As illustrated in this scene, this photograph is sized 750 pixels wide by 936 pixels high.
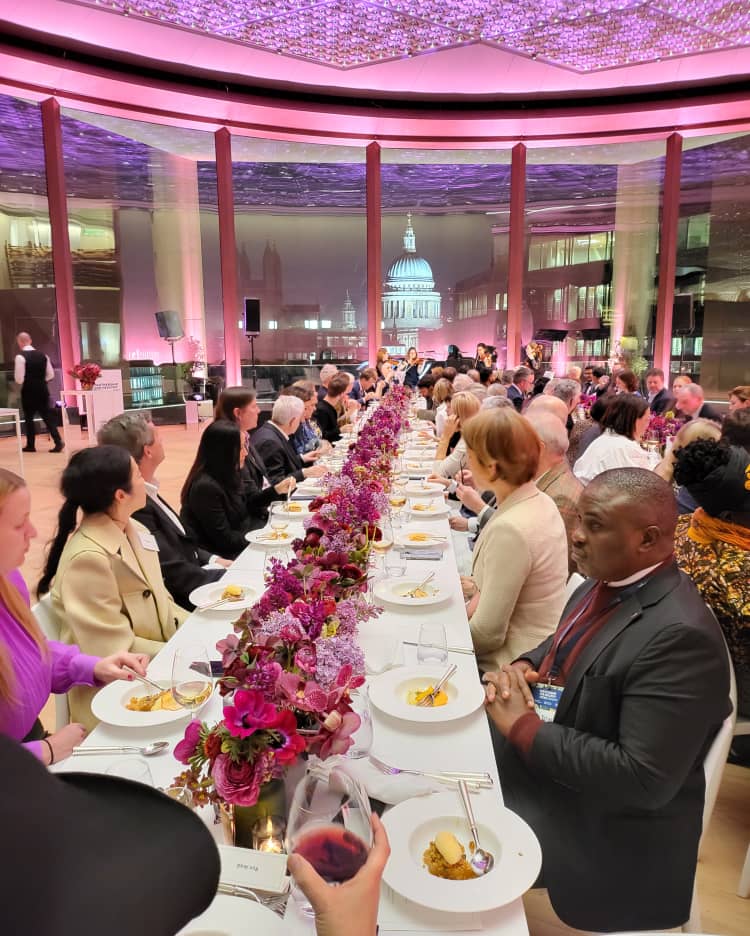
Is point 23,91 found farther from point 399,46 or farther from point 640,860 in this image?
point 640,860

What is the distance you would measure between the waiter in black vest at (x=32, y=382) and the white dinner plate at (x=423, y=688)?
10.4 m

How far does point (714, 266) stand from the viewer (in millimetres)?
13516

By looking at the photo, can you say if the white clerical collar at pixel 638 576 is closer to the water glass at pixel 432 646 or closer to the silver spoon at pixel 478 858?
the water glass at pixel 432 646

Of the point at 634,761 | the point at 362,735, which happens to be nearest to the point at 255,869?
the point at 362,735

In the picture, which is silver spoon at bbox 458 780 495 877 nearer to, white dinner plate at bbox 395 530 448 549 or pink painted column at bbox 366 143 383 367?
white dinner plate at bbox 395 530 448 549

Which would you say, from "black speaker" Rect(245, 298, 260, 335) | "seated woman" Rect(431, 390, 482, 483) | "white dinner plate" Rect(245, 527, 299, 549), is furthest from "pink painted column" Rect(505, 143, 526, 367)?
"white dinner plate" Rect(245, 527, 299, 549)

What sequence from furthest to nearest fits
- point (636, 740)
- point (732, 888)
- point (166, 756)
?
1. point (732, 888)
2. point (166, 756)
3. point (636, 740)

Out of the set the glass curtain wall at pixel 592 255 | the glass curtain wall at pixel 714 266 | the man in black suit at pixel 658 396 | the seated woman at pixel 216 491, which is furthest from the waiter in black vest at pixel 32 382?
the glass curtain wall at pixel 714 266

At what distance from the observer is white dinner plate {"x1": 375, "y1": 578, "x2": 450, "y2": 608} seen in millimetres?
2465

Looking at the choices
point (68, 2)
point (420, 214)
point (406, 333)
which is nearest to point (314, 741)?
point (68, 2)

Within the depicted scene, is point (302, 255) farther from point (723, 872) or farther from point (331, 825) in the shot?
point (331, 825)

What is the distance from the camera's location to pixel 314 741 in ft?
3.63

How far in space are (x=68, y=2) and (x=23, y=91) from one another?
263 centimetres

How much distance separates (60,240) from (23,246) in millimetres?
669
